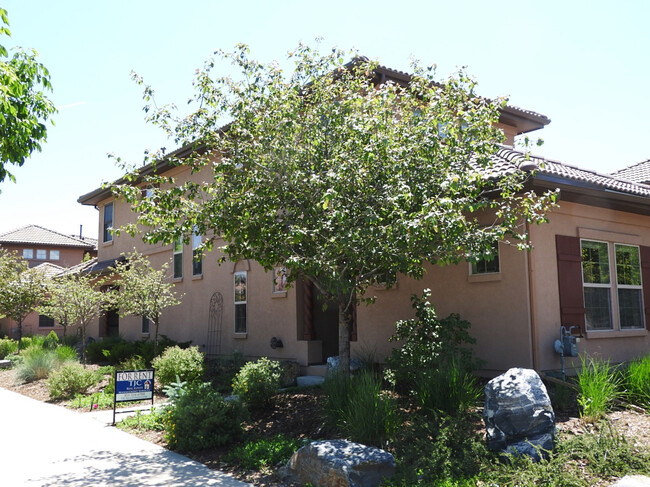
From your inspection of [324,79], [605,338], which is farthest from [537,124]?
[324,79]

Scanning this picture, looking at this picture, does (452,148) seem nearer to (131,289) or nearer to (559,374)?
(559,374)

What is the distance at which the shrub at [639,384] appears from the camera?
8953 millimetres

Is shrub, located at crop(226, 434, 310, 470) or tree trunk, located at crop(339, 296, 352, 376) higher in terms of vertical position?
tree trunk, located at crop(339, 296, 352, 376)

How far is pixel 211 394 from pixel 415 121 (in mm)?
5232

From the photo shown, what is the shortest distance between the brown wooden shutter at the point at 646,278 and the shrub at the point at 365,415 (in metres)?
7.45

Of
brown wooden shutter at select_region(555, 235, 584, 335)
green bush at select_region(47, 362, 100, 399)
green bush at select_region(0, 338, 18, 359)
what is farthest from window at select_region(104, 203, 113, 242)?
brown wooden shutter at select_region(555, 235, 584, 335)

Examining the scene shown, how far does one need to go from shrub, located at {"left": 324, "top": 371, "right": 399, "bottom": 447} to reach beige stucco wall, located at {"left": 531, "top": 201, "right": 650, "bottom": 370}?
3.84 meters

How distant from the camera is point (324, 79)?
917 cm

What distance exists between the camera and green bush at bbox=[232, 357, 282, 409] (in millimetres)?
10125

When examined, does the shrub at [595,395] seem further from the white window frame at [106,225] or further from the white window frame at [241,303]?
the white window frame at [106,225]

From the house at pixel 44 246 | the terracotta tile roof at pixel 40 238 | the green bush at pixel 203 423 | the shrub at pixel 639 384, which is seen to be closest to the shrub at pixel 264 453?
the green bush at pixel 203 423

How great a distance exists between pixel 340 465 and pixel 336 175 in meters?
3.56

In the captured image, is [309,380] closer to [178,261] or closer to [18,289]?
[178,261]

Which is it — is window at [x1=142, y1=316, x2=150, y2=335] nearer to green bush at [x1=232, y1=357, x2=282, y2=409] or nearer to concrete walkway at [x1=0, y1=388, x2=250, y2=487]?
concrete walkway at [x1=0, y1=388, x2=250, y2=487]
